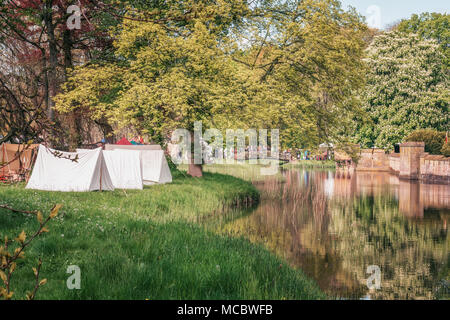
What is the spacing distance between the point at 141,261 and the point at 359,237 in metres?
8.44

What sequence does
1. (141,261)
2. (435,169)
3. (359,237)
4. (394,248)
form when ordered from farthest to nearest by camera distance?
1. (435,169)
2. (359,237)
3. (394,248)
4. (141,261)

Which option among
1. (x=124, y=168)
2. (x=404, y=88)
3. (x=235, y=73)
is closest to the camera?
(x=124, y=168)

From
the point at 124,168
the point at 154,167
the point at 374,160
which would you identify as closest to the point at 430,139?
the point at 374,160

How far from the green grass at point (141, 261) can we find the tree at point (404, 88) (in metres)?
31.2

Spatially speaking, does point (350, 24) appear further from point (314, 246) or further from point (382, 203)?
point (314, 246)

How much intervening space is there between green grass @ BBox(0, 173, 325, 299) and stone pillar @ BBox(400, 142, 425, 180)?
2865 cm

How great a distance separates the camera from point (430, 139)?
120 ft

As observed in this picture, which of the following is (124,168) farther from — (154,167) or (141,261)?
(141,261)

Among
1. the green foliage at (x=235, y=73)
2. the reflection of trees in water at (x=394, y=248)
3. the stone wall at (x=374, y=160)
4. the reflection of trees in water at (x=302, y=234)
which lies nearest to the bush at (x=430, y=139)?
the stone wall at (x=374, y=160)

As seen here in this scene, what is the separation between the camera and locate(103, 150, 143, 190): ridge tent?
746 inches

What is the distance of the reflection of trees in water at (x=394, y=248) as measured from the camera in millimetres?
8711

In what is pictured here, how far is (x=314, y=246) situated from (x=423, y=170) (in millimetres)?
26999

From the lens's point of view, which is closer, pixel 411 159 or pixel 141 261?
pixel 141 261

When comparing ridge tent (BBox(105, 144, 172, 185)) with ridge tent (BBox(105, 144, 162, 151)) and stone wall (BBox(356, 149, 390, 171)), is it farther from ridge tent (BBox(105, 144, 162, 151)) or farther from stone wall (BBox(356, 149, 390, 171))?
stone wall (BBox(356, 149, 390, 171))
